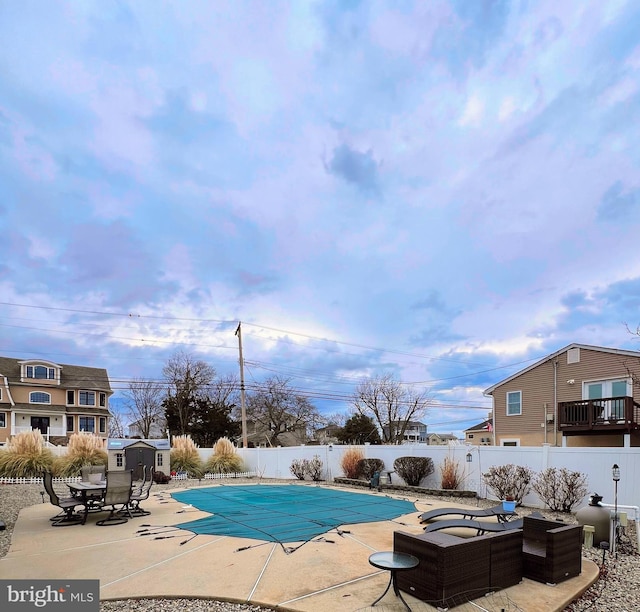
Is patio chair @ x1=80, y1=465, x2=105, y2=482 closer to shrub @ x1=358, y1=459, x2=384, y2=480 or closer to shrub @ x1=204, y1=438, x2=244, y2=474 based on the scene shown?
shrub @ x1=204, y1=438, x2=244, y2=474

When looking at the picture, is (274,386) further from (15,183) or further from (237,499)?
(15,183)

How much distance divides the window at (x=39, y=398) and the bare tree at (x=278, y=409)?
52.7ft

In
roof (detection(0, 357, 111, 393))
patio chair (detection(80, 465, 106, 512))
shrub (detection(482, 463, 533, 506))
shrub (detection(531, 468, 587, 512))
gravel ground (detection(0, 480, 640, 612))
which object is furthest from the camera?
roof (detection(0, 357, 111, 393))

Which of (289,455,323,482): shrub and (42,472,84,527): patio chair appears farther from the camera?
(289,455,323,482): shrub

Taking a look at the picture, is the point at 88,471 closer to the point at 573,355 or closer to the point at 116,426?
the point at 573,355

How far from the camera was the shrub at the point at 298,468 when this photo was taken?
17.9 m

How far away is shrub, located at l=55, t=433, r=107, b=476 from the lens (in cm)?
1575

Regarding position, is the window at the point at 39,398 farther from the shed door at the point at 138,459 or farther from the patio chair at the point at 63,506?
the patio chair at the point at 63,506

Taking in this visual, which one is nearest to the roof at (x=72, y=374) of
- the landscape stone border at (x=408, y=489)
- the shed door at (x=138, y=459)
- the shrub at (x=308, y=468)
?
the shed door at (x=138, y=459)

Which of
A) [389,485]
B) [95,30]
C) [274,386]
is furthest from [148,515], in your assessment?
[274,386]

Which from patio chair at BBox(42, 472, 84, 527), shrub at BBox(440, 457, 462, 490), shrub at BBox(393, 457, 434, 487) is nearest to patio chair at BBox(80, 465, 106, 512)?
patio chair at BBox(42, 472, 84, 527)

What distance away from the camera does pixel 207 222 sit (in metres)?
13.0

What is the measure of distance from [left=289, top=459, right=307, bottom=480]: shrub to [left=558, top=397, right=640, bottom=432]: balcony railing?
32.0 feet

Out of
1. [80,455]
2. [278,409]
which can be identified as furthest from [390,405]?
[80,455]
